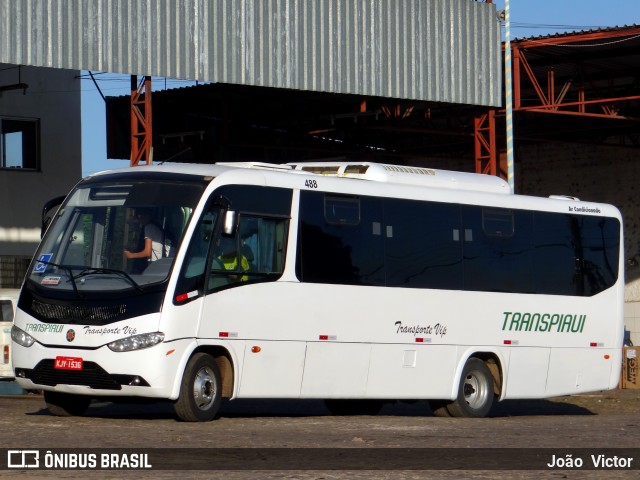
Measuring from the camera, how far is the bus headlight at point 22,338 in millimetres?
15773

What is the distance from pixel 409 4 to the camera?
3175cm

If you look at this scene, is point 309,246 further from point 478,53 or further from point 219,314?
point 478,53

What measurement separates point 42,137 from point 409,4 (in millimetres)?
8700

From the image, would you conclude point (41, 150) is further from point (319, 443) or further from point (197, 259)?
point (319, 443)

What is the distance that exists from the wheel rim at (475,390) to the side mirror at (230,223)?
5.23 metres

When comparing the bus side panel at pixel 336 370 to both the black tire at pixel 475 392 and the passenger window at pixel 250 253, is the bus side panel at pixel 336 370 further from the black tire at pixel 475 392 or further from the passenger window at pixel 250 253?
the black tire at pixel 475 392

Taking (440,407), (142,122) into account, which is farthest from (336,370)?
(142,122)

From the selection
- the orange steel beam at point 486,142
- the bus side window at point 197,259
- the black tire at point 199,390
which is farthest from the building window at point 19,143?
the black tire at point 199,390

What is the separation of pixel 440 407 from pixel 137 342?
5.93 meters

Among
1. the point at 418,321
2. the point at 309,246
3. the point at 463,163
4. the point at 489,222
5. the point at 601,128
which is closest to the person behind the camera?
the point at 309,246

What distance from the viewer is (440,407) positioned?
19781 millimetres

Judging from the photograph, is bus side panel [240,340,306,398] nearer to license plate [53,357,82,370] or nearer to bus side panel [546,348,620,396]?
license plate [53,357,82,370]

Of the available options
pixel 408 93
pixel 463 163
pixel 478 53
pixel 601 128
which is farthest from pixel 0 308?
pixel 463 163

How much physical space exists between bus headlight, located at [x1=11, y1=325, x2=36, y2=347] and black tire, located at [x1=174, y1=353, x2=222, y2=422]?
68.1 inches
